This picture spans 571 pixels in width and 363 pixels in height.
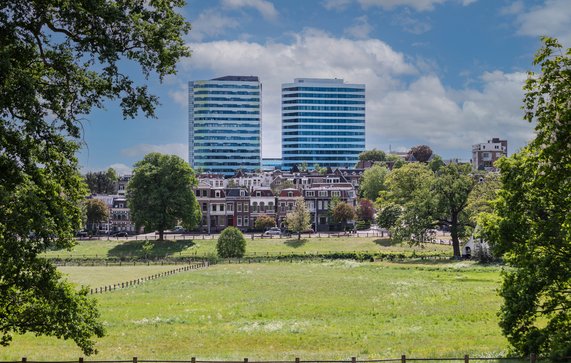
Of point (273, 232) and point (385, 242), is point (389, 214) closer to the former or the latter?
point (385, 242)

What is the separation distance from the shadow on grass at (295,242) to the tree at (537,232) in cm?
8648

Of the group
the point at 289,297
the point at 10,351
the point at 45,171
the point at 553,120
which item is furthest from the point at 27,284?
the point at 289,297

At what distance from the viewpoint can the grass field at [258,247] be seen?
10769 cm

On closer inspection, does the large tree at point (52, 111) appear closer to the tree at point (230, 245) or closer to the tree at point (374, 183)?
the tree at point (230, 245)

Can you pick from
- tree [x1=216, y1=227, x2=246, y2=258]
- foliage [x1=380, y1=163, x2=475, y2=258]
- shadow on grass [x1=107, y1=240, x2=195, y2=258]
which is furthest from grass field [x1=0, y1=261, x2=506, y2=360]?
shadow on grass [x1=107, y1=240, x2=195, y2=258]

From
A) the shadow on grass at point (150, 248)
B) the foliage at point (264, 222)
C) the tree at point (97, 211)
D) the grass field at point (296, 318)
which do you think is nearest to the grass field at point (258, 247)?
the shadow on grass at point (150, 248)

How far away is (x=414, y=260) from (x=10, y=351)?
223 ft

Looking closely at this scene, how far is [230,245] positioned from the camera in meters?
99.2

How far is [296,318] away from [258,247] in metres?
70.3

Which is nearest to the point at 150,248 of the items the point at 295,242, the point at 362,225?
the point at 295,242

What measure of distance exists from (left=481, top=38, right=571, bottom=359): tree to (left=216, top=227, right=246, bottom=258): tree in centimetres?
7259

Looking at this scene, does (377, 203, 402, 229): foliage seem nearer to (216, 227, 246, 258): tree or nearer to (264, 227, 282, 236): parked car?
(216, 227, 246, 258): tree

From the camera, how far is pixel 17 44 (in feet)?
66.9

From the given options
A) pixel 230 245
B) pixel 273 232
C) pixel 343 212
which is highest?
pixel 343 212
